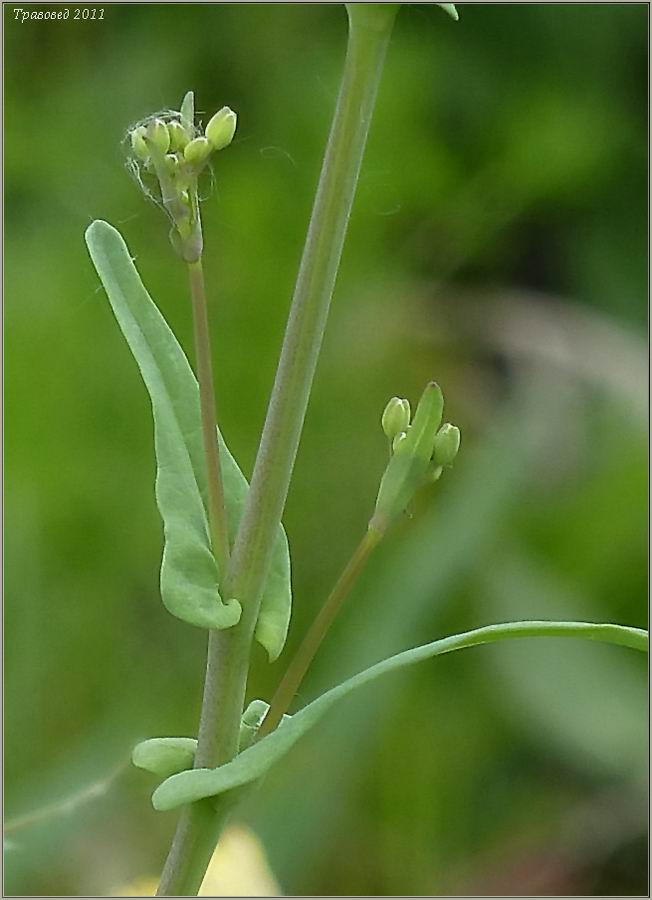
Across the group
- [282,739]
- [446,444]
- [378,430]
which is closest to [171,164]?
[446,444]

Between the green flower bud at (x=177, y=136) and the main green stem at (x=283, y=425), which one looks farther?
the green flower bud at (x=177, y=136)

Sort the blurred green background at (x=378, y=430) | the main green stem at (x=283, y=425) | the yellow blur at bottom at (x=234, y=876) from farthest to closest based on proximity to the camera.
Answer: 1. the blurred green background at (x=378, y=430)
2. the yellow blur at bottom at (x=234, y=876)
3. the main green stem at (x=283, y=425)

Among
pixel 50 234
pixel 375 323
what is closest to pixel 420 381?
pixel 375 323

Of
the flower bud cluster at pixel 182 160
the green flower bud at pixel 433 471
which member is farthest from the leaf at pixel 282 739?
the flower bud cluster at pixel 182 160

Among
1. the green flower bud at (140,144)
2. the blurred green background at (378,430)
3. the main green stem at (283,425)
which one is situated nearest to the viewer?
the main green stem at (283,425)

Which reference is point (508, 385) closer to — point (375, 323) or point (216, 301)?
point (375, 323)

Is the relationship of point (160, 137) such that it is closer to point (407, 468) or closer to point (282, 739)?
point (407, 468)

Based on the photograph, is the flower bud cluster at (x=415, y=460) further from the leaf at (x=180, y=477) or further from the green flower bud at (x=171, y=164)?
the green flower bud at (x=171, y=164)
